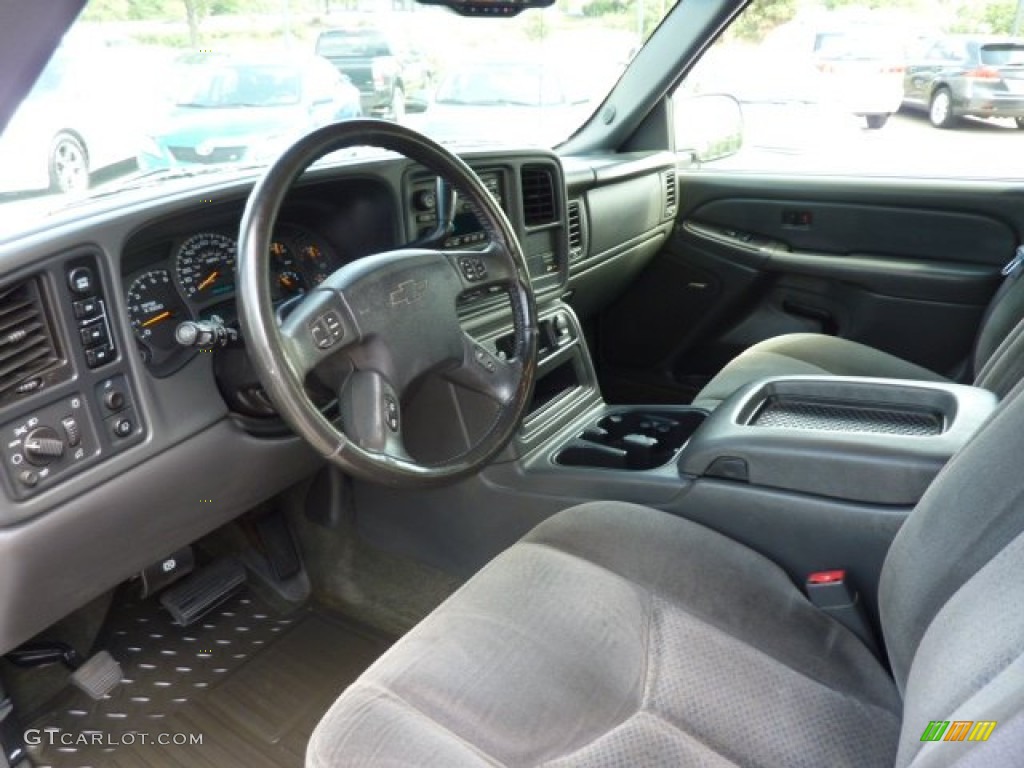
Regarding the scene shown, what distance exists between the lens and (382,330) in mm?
1312

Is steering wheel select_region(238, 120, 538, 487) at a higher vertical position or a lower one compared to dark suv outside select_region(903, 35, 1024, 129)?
lower

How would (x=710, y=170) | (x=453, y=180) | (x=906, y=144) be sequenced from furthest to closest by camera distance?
(x=710, y=170), (x=906, y=144), (x=453, y=180)

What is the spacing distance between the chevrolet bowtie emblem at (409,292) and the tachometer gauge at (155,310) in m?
0.38

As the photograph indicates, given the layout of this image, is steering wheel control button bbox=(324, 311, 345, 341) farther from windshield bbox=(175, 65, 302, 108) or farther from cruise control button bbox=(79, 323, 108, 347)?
windshield bbox=(175, 65, 302, 108)

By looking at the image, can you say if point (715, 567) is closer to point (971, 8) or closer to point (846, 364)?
point (846, 364)

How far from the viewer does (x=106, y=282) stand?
130cm

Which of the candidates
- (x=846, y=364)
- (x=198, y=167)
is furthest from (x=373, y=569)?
(x=846, y=364)

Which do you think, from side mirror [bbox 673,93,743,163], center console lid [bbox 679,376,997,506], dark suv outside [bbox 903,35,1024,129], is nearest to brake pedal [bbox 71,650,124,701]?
center console lid [bbox 679,376,997,506]

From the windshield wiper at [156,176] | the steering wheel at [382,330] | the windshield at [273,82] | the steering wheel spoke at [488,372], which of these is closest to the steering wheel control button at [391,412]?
the steering wheel at [382,330]

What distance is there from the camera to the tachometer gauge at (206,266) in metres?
1.48

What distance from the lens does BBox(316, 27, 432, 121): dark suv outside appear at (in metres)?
2.65

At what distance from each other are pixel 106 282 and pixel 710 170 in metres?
2.32

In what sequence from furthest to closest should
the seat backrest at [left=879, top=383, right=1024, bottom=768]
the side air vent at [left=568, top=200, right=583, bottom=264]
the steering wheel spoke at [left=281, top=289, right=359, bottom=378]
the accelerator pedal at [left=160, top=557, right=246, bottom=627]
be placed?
1. the side air vent at [left=568, top=200, right=583, bottom=264]
2. the accelerator pedal at [left=160, top=557, right=246, bottom=627]
3. the steering wheel spoke at [left=281, top=289, right=359, bottom=378]
4. the seat backrest at [left=879, top=383, right=1024, bottom=768]

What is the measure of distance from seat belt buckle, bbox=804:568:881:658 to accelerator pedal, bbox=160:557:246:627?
4.44 ft
